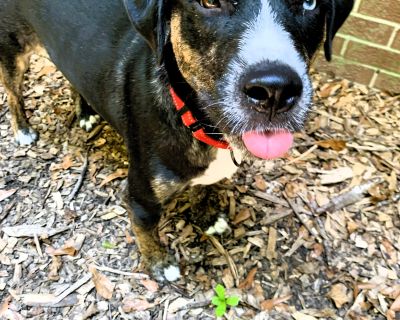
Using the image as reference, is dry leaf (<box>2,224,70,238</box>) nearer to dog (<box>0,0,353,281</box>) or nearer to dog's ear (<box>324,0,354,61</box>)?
dog (<box>0,0,353,281</box>)

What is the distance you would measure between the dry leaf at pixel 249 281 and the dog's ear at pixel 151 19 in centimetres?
148

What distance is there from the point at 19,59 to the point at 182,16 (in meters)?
1.52

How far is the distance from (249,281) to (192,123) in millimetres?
1178

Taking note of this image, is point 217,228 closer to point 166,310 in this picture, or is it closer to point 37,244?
point 166,310

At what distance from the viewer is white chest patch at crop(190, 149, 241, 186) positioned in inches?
94.6

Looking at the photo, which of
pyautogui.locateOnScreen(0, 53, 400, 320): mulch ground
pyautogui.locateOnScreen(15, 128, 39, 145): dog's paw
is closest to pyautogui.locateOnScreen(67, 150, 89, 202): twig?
pyautogui.locateOnScreen(0, 53, 400, 320): mulch ground

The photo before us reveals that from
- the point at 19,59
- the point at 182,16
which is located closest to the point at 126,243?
the point at 19,59

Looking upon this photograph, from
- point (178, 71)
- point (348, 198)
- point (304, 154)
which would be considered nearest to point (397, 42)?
point (304, 154)

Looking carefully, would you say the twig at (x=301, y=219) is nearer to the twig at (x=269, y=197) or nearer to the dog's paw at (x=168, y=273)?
the twig at (x=269, y=197)

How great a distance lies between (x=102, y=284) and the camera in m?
2.88

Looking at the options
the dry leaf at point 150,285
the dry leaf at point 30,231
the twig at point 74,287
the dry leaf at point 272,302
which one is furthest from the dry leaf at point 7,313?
the dry leaf at point 272,302

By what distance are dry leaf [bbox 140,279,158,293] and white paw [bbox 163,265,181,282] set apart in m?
0.08

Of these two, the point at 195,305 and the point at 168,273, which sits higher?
the point at 168,273

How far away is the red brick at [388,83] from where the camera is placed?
12.6ft
